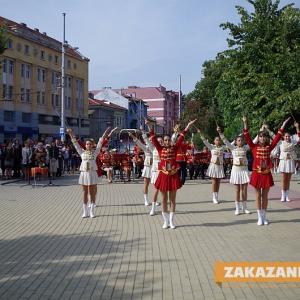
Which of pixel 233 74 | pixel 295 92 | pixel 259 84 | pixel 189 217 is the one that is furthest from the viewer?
pixel 233 74

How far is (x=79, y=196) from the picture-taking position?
17234 millimetres

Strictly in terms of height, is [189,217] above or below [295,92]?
below

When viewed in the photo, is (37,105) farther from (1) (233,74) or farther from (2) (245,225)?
(2) (245,225)

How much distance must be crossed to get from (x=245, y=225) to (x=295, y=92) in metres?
11.0

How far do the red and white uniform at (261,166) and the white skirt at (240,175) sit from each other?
1221 millimetres

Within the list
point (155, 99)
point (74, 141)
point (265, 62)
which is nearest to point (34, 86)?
point (265, 62)

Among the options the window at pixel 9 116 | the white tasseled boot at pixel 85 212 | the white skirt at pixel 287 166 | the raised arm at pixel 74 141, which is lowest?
the white tasseled boot at pixel 85 212

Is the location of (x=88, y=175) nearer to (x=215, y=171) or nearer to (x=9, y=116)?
(x=215, y=171)

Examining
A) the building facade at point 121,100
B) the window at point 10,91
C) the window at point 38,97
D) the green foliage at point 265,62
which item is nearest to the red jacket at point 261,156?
the green foliage at point 265,62

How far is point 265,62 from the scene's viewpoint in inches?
875

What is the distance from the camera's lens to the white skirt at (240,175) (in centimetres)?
1255

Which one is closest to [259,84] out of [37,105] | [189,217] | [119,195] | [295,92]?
[295,92]

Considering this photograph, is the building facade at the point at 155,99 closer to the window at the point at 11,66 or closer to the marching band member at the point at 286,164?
the window at the point at 11,66

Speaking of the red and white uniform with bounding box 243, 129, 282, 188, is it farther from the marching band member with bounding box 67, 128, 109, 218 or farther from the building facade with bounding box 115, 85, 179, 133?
the building facade with bounding box 115, 85, 179, 133
